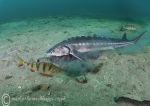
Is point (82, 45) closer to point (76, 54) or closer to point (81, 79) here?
point (76, 54)

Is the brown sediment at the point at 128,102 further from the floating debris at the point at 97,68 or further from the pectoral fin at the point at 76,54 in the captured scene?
the pectoral fin at the point at 76,54

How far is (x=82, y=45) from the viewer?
315 inches

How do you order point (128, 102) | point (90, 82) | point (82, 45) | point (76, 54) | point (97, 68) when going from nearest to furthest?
point (128, 102), point (90, 82), point (97, 68), point (76, 54), point (82, 45)

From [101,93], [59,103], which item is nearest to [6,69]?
[59,103]

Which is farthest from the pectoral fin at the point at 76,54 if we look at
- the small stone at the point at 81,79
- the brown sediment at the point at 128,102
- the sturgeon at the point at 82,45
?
the brown sediment at the point at 128,102

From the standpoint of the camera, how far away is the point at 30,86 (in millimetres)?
6770

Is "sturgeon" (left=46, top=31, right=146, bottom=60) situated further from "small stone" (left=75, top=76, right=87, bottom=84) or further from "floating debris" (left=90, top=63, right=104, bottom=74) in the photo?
"small stone" (left=75, top=76, right=87, bottom=84)

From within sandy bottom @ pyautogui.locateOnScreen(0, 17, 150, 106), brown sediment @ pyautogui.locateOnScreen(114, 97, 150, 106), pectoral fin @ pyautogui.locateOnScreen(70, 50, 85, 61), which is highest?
pectoral fin @ pyautogui.locateOnScreen(70, 50, 85, 61)

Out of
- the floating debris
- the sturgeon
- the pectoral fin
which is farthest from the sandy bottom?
the pectoral fin

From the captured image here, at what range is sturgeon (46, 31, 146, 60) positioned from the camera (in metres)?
7.77

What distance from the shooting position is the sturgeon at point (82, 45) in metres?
7.77

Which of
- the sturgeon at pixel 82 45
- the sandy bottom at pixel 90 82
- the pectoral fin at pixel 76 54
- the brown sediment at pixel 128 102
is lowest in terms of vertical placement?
the brown sediment at pixel 128 102

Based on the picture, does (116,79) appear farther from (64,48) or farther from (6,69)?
(6,69)

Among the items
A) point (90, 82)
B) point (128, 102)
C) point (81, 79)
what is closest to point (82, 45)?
point (81, 79)
